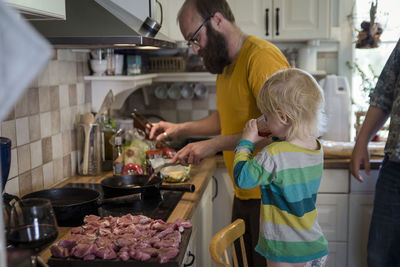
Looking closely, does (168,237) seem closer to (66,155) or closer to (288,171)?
(288,171)

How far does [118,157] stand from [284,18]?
1.36 metres

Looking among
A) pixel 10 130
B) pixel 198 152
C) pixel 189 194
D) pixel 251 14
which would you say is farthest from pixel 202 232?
pixel 251 14

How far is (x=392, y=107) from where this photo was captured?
1.97 metres

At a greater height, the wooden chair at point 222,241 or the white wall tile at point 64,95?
the white wall tile at point 64,95

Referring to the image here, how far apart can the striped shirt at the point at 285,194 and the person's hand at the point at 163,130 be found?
90 cm

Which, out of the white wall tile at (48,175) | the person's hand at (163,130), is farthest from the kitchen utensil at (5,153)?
the person's hand at (163,130)

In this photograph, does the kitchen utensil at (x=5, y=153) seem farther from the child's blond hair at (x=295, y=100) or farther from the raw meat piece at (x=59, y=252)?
the child's blond hair at (x=295, y=100)

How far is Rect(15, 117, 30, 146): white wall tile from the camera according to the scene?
1.72 metres

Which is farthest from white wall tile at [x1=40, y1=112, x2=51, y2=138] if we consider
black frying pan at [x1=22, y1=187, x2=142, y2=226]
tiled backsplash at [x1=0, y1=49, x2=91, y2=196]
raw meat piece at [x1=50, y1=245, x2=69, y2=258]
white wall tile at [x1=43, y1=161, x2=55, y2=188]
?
raw meat piece at [x1=50, y1=245, x2=69, y2=258]

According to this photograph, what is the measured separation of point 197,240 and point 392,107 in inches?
40.2

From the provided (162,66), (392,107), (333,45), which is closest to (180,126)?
(162,66)

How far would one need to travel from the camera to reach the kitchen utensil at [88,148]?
2.25 meters

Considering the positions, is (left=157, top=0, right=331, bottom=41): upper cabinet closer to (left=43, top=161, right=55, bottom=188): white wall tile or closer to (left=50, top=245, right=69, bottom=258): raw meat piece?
(left=43, top=161, right=55, bottom=188): white wall tile

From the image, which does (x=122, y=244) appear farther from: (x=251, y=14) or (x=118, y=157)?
(x=251, y=14)
